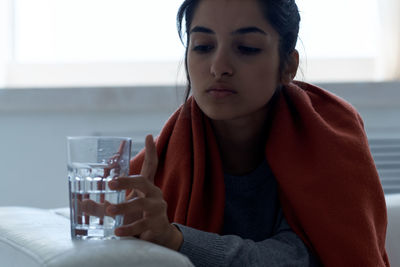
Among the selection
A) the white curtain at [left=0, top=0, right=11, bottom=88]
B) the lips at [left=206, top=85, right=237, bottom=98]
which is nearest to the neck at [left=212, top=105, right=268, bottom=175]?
the lips at [left=206, top=85, right=237, bottom=98]

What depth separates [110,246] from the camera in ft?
2.17

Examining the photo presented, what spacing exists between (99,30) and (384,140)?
3.91 feet

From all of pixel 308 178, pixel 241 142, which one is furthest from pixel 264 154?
pixel 308 178

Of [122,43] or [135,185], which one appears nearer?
[135,185]

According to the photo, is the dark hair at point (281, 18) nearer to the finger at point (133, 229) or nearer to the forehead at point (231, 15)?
the forehead at point (231, 15)

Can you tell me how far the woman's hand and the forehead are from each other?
344 mm

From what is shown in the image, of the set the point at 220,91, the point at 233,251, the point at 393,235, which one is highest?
the point at 220,91

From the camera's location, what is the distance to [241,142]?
1.19 meters

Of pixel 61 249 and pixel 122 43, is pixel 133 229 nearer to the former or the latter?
pixel 61 249

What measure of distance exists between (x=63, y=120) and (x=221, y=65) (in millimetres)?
1183

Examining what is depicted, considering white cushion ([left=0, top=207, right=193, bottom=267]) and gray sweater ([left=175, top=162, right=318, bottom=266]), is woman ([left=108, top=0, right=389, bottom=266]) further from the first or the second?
white cushion ([left=0, top=207, right=193, bottom=267])

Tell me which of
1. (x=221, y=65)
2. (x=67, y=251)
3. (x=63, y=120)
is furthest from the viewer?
(x=63, y=120)

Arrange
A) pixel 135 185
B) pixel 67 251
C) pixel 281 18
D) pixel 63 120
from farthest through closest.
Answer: pixel 63 120, pixel 281 18, pixel 135 185, pixel 67 251

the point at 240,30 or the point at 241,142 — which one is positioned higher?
the point at 240,30
